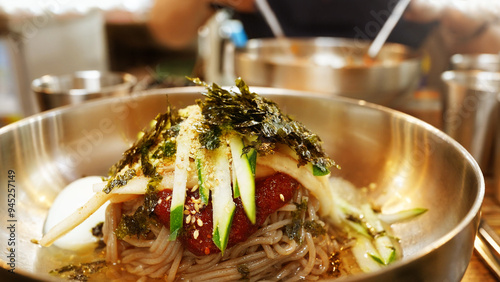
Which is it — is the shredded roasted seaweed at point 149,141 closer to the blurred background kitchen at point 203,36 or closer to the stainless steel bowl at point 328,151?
the stainless steel bowl at point 328,151

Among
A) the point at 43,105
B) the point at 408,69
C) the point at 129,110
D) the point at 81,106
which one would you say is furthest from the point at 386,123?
the point at 43,105

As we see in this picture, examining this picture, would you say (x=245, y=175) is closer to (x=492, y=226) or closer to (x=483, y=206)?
(x=492, y=226)

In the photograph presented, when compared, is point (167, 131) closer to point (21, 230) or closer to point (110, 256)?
point (110, 256)

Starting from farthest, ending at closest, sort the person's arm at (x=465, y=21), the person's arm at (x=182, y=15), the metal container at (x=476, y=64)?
the person's arm at (x=182, y=15), the person's arm at (x=465, y=21), the metal container at (x=476, y=64)

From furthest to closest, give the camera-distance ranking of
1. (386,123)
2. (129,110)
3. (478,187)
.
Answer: (129,110), (386,123), (478,187)

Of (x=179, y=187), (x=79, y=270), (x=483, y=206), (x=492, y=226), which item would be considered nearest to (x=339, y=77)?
(x=483, y=206)

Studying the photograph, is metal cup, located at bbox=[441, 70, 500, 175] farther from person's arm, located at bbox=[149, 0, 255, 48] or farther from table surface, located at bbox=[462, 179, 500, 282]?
person's arm, located at bbox=[149, 0, 255, 48]

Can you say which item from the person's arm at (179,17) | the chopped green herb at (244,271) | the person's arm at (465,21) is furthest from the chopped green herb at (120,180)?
the person's arm at (465,21)

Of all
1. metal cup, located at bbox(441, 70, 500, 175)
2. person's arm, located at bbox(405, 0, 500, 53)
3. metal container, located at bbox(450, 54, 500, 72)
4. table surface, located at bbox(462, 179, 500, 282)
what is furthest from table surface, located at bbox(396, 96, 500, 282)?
person's arm, located at bbox(405, 0, 500, 53)
